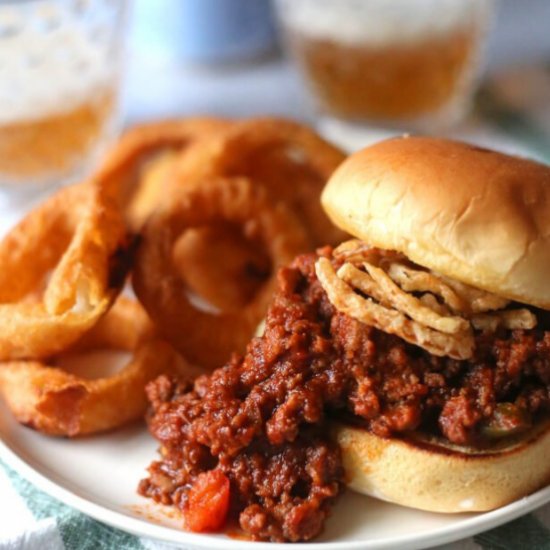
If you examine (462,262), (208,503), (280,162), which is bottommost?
(208,503)

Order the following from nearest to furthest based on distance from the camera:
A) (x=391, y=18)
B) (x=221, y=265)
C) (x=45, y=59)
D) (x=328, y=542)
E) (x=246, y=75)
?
(x=328, y=542)
(x=221, y=265)
(x=45, y=59)
(x=391, y=18)
(x=246, y=75)

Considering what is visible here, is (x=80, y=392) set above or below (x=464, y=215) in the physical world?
below

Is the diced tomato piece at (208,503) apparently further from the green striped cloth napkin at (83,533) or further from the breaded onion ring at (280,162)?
the breaded onion ring at (280,162)

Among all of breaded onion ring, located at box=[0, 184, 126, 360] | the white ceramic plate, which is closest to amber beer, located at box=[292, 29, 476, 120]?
breaded onion ring, located at box=[0, 184, 126, 360]

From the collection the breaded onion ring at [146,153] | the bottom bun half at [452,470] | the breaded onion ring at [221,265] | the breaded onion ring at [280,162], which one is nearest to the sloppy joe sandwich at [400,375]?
the bottom bun half at [452,470]

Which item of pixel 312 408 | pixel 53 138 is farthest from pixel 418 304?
pixel 53 138

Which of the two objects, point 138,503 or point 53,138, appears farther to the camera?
point 53,138

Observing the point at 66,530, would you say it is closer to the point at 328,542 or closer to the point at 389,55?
the point at 328,542
